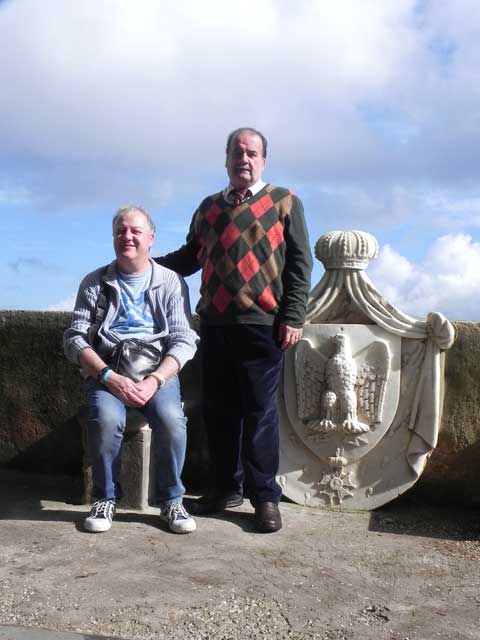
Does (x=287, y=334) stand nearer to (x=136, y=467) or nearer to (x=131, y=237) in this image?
(x=131, y=237)

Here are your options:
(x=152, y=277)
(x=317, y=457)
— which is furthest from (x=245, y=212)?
(x=317, y=457)

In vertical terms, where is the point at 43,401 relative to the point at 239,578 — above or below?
above

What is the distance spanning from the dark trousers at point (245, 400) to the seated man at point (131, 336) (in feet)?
0.61

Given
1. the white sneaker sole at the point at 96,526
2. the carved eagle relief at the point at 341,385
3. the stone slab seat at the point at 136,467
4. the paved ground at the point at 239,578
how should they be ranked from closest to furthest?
1. the paved ground at the point at 239,578
2. the white sneaker sole at the point at 96,526
3. the stone slab seat at the point at 136,467
4. the carved eagle relief at the point at 341,385

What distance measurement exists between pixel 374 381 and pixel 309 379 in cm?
34

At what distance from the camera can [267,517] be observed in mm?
3613

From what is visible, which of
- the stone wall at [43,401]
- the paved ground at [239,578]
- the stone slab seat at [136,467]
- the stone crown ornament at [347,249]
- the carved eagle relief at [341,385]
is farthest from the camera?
the stone wall at [43,401]

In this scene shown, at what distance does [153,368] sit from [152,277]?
1.42 feet

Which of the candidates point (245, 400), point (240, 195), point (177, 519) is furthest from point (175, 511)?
point (240, 195)

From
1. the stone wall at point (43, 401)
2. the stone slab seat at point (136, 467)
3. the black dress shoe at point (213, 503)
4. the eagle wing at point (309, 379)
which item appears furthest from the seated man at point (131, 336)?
the stone wall at point (43, 401)

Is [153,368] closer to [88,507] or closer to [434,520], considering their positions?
[88,507]

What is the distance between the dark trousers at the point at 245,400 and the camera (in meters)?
3.63

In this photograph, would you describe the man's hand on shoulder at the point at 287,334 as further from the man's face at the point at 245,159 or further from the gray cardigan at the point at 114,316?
the man's face at the point at 245,159

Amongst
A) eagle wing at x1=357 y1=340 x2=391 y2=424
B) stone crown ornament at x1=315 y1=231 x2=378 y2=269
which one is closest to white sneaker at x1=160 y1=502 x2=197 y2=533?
eagle wing at x1=357 y1=340 x2=391 y2=424
